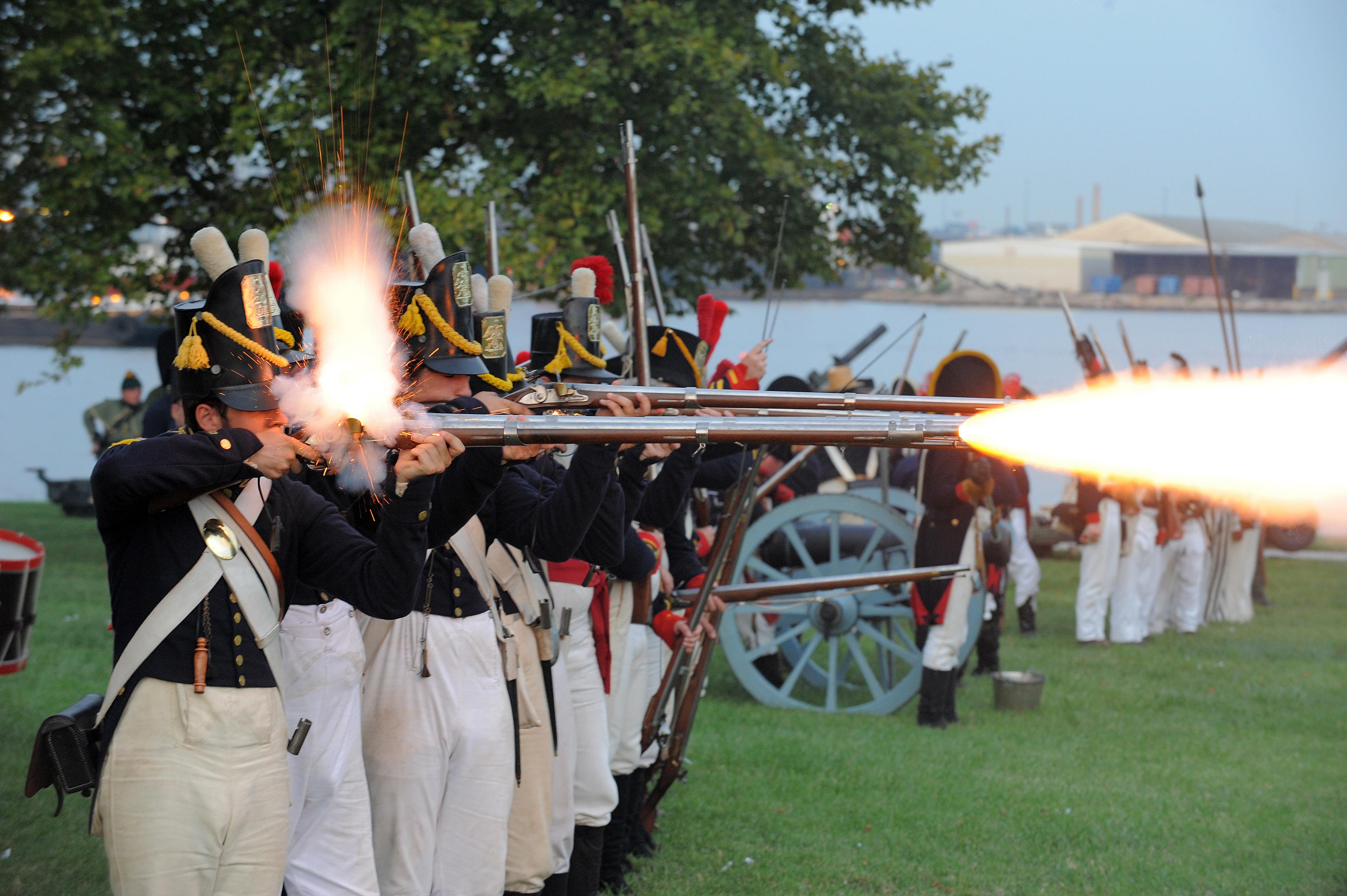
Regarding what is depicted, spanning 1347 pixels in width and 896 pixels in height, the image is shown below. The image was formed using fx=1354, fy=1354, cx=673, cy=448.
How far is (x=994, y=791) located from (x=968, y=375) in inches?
85.7

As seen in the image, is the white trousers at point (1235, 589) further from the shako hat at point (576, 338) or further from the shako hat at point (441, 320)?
Answer: the shako hat at point (441, 320)

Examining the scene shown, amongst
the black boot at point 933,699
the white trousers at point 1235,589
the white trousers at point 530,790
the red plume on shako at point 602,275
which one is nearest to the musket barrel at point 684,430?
the white trousers at point 530,790

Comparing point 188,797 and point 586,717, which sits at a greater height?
point 188,797

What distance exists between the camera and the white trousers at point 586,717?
4.46 meters

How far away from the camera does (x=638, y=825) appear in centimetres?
538

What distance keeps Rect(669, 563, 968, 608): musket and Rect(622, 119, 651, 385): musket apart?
53.1 inches

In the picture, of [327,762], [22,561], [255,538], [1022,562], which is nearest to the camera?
[255,538]

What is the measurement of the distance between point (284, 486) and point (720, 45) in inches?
361

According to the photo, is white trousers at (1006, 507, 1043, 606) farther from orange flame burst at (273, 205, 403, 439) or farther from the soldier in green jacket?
the soldier in green jacket

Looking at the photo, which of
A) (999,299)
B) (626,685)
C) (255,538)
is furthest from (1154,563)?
(255,538)

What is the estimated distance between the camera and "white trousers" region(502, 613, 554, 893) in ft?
12.6

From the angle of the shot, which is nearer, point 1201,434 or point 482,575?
point 1201,434

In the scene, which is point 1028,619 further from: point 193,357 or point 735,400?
point 193,357

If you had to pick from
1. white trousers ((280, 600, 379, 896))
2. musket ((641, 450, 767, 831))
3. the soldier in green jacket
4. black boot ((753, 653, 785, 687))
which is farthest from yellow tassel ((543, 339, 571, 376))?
the soldier in green jacket
